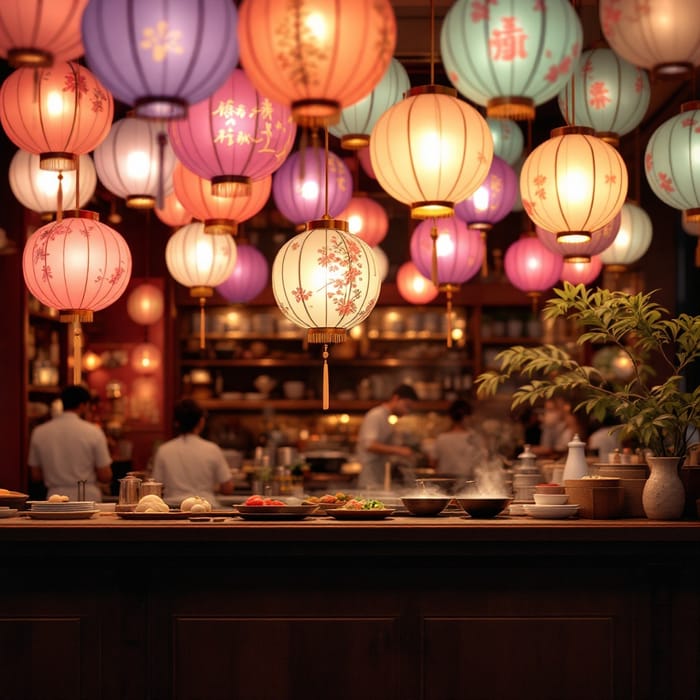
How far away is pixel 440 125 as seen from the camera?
3.70 m

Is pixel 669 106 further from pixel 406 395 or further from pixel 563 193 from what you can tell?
pixel 563 193

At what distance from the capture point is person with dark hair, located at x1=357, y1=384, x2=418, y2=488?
8.09 m

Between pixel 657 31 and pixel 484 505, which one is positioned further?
pixel 484 505

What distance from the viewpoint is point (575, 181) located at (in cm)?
405

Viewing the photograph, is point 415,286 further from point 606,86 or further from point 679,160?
point 679,160

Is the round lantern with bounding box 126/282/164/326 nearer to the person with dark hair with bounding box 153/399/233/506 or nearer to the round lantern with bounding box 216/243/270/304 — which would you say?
the round lantern with bounding box 216/243/270/304

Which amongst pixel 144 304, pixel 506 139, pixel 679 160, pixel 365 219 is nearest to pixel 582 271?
pixel 506 139

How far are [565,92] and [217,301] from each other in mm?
5816

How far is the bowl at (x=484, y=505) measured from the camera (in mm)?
3971

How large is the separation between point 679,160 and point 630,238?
5.94 ft

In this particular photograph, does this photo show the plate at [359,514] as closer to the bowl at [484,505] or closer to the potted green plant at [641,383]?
the bowl at [484,505]

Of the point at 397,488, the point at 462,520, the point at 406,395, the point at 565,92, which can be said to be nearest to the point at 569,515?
the point at 462,520

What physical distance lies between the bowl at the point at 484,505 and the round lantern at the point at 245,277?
11.5ft
